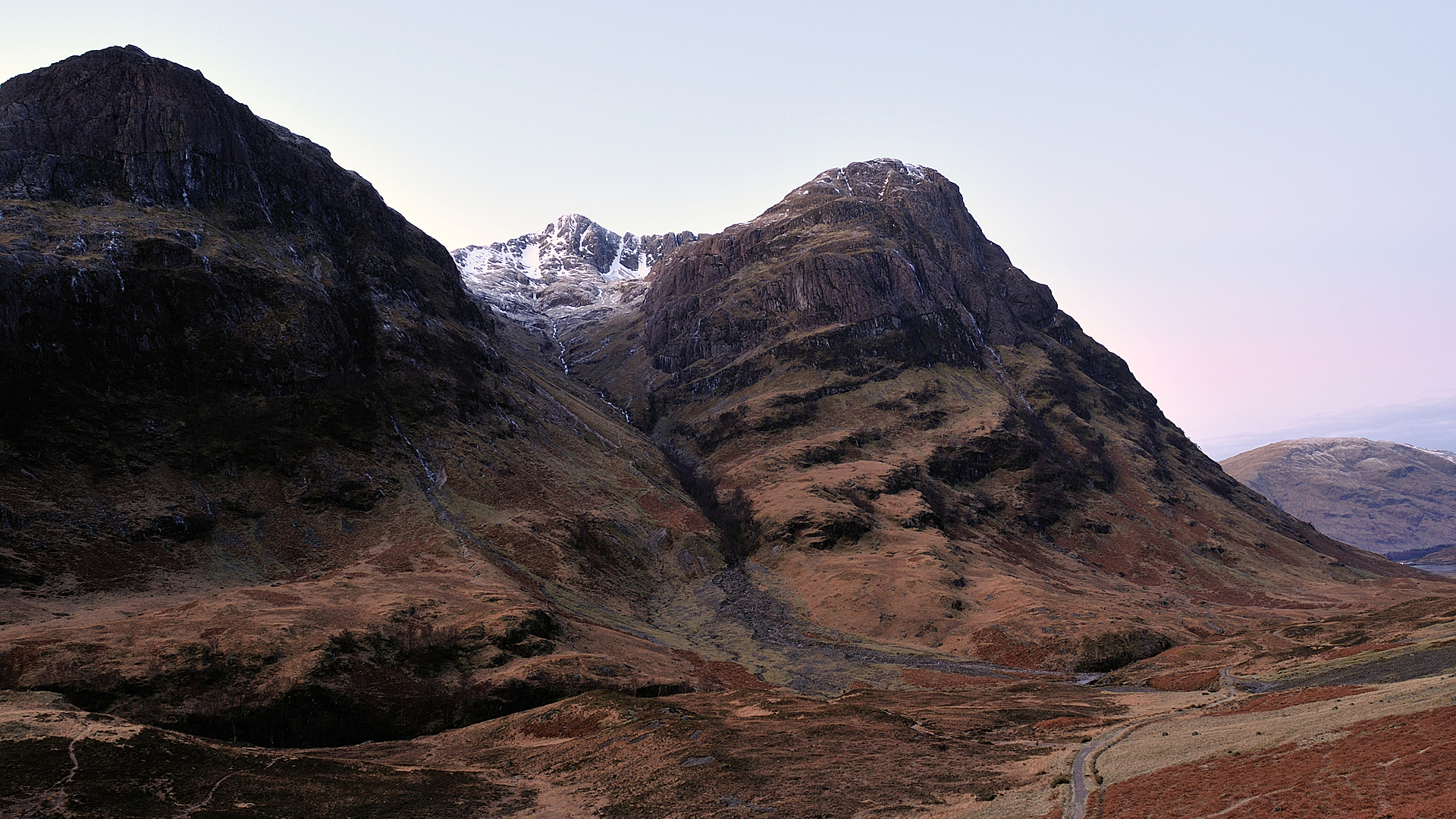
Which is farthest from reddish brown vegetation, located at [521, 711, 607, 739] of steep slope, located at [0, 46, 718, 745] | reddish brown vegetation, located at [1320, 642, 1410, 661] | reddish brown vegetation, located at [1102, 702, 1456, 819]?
reddish brown vegetation, located at [1320, 642, 1410, 661]

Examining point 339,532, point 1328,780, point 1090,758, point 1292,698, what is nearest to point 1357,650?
point 1292,698

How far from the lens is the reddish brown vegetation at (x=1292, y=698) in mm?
53438

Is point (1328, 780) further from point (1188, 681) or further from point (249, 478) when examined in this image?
point (249, 478)

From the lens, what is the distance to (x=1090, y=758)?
47.5 metres

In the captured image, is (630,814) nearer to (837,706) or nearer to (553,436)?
(837,706)

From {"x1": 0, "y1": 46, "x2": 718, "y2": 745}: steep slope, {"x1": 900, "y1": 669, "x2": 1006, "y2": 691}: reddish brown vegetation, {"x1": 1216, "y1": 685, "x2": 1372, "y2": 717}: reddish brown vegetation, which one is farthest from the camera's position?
{"x1": 900, "y1": 669, "x2": 1006, "y2": 691}: reddish brown vegetation

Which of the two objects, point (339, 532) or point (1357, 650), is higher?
point (339, 532)

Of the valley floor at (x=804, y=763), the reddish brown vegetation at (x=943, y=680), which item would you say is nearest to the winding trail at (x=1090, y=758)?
the valley floor at (x=804, y=763)

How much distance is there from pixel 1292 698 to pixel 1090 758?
2311 centimetres

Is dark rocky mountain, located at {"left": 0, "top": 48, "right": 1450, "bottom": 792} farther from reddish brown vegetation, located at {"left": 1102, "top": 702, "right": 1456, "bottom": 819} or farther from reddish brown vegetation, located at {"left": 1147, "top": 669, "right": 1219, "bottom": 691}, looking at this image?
reddish brown vegetation, located at {"left": 1102, "top": 702, "right": 1456, "bottom": 819}

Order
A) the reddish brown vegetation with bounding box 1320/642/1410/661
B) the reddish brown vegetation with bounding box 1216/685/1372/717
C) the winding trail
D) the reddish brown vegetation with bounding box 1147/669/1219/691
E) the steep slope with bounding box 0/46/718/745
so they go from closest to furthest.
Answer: the winding trail
the reddish brown vegetation with bounding box 1216/685/1372/717
the steep slope with bounding box 0/46/718/745
the reddish brown vegetation with bounding box 1320/642/1410/661
the reddish brown vegetation with bounding box 1147/669/1219/691

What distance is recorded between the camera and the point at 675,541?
6693 inches

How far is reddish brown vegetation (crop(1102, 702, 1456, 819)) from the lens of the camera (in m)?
28.2

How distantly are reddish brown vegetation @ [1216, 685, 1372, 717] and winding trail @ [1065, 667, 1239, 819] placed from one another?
5411mm
